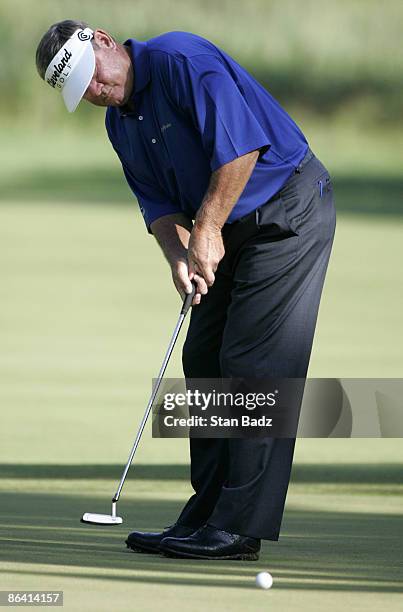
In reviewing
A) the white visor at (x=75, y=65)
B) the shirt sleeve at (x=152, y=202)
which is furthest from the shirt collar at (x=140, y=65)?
the shirt sleeve at (x=152, y=202)

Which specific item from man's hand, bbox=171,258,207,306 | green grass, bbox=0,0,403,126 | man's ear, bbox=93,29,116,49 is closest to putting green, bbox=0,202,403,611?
man's hand, bbox=171,258,207,306

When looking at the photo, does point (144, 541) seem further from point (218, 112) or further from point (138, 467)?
point (138, 467)

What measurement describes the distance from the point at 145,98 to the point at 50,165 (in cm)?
2568

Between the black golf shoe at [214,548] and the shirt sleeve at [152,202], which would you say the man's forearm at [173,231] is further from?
the black golf shoe at [214,548]

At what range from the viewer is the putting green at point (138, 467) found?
379 centimetres

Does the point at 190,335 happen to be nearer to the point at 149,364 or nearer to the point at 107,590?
the point at 107,590

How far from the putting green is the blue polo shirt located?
2.99ft

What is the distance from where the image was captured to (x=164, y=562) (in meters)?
4.19

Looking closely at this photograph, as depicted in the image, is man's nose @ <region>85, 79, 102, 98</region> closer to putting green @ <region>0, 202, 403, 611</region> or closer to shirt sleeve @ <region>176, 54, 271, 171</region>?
shirt sleeve @ <region>176, 54, 271, 171</region>

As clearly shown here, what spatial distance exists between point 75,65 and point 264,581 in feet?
4.52

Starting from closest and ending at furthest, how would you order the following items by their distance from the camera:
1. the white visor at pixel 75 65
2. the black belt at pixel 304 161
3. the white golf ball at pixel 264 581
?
the white golf ball at pixel 264 581
the white visor at pixel 75 65
the black belt at pixel 304 161

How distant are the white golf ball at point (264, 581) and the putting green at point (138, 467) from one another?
2 cm

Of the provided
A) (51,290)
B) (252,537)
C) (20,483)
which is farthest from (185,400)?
(51,290)

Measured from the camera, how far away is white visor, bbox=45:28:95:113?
4312 mm
